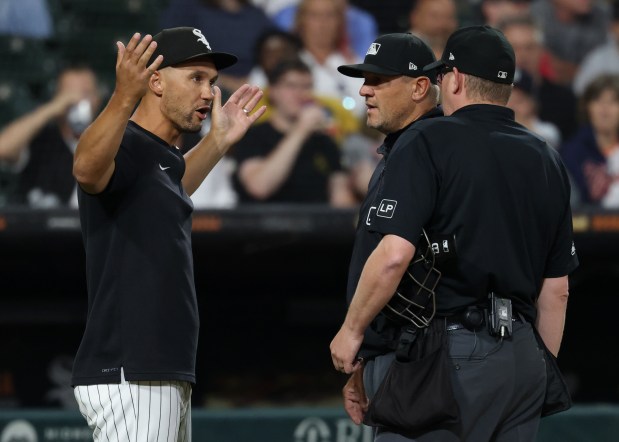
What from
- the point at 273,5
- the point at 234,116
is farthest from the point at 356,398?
the point at 273,5

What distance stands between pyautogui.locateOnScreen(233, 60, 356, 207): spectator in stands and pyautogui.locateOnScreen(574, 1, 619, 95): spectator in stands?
1.75 meters

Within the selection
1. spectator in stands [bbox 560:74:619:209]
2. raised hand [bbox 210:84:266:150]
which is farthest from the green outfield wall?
raised hand [bbox 210:84:266:150]

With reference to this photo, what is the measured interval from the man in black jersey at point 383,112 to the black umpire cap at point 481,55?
0.68ft

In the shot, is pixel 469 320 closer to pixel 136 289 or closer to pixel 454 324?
pixel 454 324

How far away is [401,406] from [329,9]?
479cm

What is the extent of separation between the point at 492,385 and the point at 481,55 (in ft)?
3.02

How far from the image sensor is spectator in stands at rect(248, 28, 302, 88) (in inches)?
286

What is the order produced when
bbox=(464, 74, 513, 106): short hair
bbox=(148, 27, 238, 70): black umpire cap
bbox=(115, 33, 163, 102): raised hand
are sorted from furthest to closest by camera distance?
bbox=(148, 27, 238, 70): black umpire cap → bbox=(464, 74, 513, 106): short hair → bbox=(115, 33, 163, 102): raised hand

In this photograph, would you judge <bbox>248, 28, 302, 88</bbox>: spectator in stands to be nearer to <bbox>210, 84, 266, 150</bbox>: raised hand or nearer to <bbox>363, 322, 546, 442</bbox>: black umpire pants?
<bbox>210, 84, 266, 150</bbox>: raised hand

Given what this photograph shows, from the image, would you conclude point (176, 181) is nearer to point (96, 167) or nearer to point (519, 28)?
point (96, 167)

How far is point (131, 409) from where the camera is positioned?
3033 millimetres

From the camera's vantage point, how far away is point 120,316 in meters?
3.05

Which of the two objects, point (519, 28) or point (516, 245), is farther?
point (519, 28)

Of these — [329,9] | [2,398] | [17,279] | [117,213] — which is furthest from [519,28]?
[117,213]
